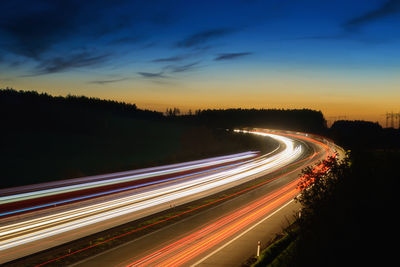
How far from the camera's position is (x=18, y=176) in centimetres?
3697

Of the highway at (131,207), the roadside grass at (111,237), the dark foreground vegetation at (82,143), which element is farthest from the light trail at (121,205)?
the dark foreground vegetation at (82,143)

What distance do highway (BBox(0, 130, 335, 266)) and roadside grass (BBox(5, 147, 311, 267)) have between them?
0.56 m

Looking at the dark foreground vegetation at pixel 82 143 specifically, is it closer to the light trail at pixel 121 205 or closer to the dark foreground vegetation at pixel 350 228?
the light trail at pixel 121 205

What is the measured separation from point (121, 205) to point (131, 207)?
63 cm

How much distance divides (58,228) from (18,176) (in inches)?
916

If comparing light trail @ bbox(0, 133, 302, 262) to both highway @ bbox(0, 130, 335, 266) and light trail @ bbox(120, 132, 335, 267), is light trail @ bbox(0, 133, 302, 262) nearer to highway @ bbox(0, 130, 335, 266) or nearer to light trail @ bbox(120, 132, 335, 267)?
highway @ bbox(0, 130, 335, 266)

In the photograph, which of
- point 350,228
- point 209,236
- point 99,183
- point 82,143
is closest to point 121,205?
point 99,183

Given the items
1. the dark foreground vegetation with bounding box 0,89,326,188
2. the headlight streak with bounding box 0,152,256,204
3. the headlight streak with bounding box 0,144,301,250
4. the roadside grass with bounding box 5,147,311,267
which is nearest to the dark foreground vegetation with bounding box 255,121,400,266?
the roadside grass with bounding box 5,147,311,267

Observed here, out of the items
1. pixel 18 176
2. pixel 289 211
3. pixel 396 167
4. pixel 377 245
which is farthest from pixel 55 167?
pixel 377 245

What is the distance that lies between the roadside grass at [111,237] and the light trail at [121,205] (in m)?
1.32

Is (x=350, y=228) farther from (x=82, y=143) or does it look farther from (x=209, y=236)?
(x=82, y=143)

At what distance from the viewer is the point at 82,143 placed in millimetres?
68812

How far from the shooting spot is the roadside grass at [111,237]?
45.5ft

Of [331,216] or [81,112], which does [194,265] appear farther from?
[81,112]
